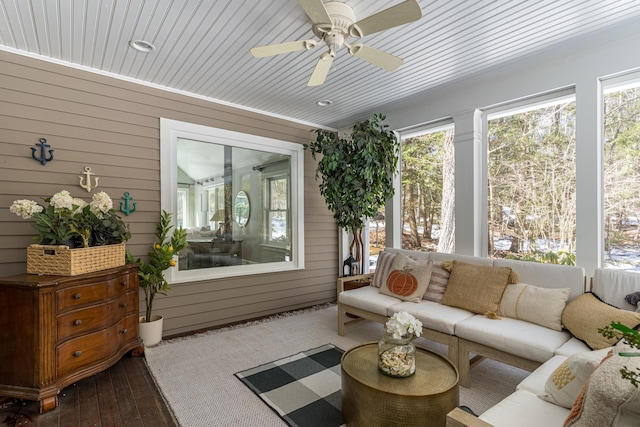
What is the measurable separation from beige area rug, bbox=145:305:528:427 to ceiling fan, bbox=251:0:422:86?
254 cm

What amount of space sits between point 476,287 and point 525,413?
1.56m

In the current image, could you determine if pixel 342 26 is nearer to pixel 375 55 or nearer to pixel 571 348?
pixel 375 55

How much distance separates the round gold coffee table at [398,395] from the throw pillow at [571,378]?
47cm

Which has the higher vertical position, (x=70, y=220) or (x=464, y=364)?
(x=70, y=220)

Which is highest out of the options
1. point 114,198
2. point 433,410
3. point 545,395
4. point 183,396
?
point 114,198

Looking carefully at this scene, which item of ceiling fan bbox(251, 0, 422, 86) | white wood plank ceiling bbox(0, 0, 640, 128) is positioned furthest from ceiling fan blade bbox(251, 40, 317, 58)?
white wood plank ceiling bbox(0, 0, 640, 128)

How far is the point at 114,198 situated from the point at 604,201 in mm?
4688

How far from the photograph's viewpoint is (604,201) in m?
2.81

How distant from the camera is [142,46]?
9.07 feet

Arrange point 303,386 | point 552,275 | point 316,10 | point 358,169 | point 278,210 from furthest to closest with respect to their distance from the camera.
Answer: point 278,210, point 358,169, point 552,275, point 303,386, point 316,10

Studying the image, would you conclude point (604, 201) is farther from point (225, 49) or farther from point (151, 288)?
point (151, 288)

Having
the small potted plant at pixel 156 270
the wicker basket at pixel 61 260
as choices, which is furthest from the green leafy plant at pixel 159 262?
the wicker basket at pixel 61 260

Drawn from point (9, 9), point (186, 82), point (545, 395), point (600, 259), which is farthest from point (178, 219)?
point (600, 259)

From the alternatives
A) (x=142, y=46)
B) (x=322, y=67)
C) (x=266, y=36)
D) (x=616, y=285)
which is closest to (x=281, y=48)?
(x=322, y=67)
